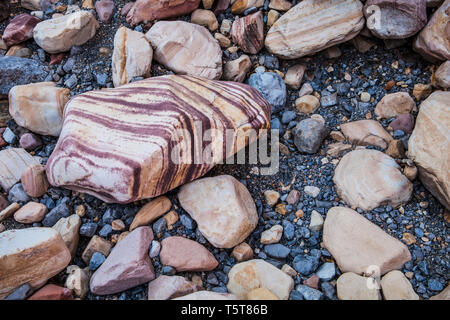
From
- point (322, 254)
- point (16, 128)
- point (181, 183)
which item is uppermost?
point (16, 128)

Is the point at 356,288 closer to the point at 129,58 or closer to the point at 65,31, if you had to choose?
the point at 129,58

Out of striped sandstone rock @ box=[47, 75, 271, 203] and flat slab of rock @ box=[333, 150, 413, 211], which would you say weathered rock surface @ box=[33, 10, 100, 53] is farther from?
flat slab of rock @ box=[333, 150, 413, 211]

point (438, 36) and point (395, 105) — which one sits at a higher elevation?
point (438, 36)

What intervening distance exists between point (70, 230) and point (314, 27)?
117 centimetres

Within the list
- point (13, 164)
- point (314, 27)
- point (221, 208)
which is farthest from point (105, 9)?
point (221, 208)

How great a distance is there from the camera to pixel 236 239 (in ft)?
3.94

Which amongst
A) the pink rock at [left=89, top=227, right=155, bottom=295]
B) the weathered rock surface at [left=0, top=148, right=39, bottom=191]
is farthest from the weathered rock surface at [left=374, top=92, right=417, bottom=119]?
the weathered rock surface at [left=0, top=148, right=39, bottom=191]

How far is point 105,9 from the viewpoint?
1.64 m

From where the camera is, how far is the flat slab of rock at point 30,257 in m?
1.05

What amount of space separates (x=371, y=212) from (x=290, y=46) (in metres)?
0.73
